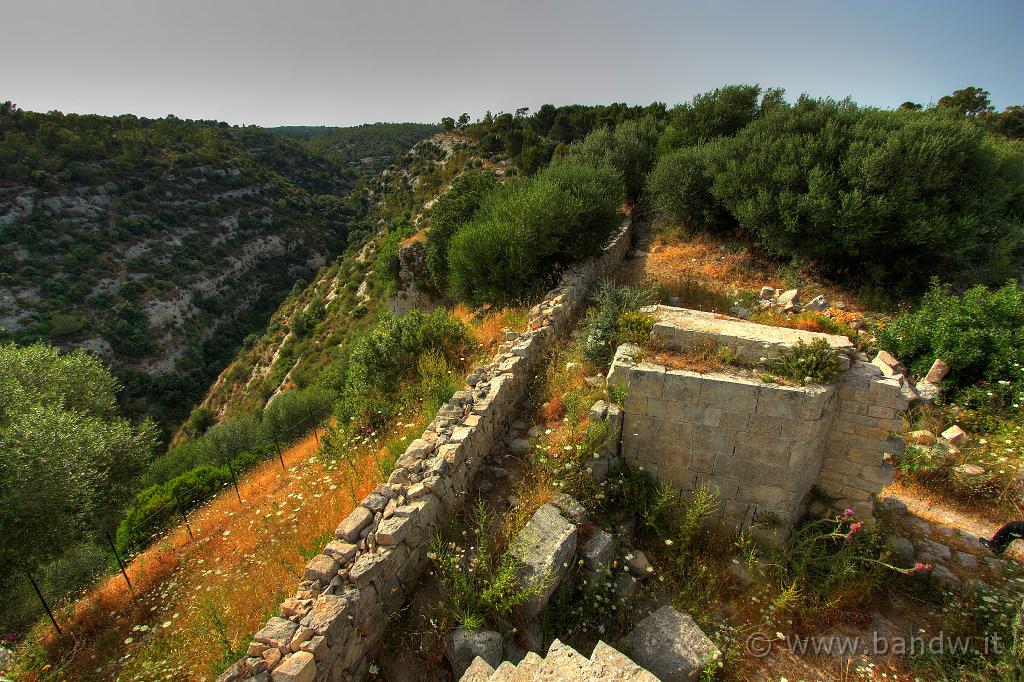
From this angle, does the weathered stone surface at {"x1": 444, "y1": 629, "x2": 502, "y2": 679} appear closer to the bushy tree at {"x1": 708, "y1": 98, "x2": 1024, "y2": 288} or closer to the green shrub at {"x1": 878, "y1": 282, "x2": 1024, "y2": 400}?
the green shrub at {"x1": 878, "y1": 282, "x2": 1024, "y2": 400}

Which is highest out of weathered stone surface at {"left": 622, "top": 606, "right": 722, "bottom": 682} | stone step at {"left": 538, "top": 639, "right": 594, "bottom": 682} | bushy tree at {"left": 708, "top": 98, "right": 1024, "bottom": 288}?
bushy tree at {"left": 708, "top": 98, "right": 1024, "bottom": 288}

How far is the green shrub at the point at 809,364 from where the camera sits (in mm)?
4797

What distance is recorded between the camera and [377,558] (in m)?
3.77

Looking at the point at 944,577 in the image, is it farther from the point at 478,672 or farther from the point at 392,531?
the point at 392,531

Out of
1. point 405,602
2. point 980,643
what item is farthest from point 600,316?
point 980,643

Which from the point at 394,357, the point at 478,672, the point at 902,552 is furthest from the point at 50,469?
the point at 902,552

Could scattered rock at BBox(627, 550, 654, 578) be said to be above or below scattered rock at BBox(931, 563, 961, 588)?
above

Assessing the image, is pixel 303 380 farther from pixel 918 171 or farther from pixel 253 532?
pixel 918 171

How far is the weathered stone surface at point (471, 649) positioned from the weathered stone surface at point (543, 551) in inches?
18.3

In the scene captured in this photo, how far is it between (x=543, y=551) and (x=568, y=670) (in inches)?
45.2

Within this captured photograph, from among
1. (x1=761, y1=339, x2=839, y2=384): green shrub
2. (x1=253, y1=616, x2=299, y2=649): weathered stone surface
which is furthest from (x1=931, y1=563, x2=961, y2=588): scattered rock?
(x1=253, y1=616, x2=299, y2=649): weathered stone surface

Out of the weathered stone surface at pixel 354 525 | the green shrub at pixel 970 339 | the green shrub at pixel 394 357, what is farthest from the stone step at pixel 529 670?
the green shrub at pixel 970 339

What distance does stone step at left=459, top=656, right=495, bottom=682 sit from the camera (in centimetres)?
315

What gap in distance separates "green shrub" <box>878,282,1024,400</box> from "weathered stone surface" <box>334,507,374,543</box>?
10126mm
